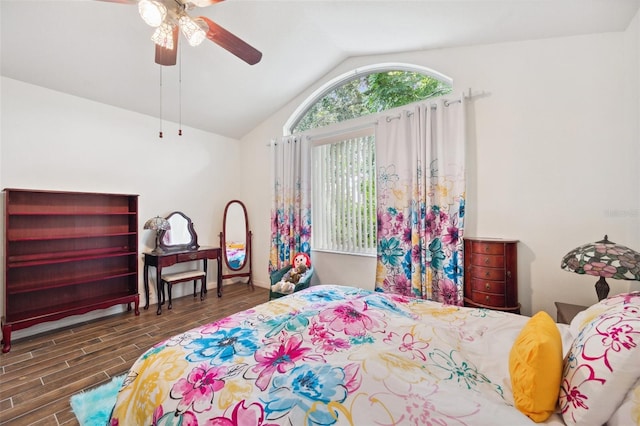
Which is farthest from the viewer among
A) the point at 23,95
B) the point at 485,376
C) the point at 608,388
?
the point at 23,95

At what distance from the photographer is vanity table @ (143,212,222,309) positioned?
3254 millimetres

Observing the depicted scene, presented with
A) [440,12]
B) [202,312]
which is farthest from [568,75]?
[202,312]

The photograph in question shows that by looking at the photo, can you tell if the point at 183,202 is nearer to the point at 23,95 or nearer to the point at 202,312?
the point at 202,312

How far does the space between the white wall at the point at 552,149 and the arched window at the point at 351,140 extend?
1.63ft

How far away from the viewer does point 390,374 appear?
0.89m

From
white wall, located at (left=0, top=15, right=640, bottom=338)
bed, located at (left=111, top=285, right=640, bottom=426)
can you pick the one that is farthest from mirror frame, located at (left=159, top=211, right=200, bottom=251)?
bed, located at (left=111, top=285, right=640, bottom=426)

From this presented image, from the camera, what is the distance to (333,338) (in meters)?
1.17

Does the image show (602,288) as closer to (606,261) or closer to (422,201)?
(606,261)

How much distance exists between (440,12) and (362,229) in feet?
7.27

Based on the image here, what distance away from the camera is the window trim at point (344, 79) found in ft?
9.27

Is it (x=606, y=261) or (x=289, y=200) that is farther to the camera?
(x=289, y=200)

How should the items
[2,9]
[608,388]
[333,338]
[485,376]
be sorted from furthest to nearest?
[2,9]
[333,338]
[485,376]
[608,388]

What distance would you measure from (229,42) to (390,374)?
2.23 m

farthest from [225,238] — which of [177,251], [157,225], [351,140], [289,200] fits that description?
[351,140]
